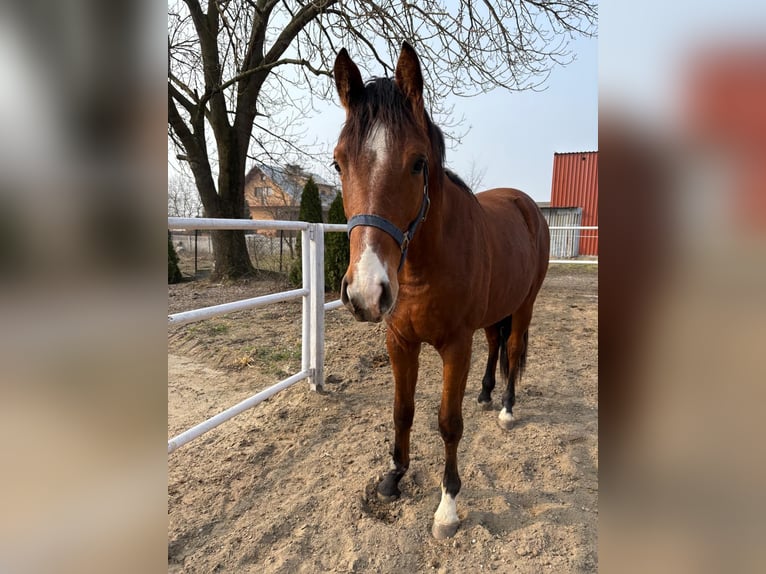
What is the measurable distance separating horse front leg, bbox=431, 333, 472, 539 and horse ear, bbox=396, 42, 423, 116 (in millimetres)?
1021

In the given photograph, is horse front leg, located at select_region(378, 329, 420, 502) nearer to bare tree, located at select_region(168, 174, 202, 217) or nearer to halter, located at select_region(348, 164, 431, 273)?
halter, located at select_region(348, 164, 431, 273)

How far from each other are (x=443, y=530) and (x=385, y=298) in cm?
120

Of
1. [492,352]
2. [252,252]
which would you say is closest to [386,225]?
[492,352]

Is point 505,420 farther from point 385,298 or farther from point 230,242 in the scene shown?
point 230,242

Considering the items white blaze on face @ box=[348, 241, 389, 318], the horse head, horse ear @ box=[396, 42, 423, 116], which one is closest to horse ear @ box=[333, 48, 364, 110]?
the horse head

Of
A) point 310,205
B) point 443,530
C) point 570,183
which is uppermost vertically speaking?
point 570,183

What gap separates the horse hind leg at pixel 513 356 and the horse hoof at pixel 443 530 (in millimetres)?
1158

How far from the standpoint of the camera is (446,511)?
6.09 feet

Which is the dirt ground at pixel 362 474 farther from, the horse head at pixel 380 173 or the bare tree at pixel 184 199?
the bare tree at pixel 184 199

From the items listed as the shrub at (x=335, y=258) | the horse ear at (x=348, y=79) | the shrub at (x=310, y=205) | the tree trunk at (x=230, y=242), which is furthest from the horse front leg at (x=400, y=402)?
the tree trunk at (x=230, y=242)
